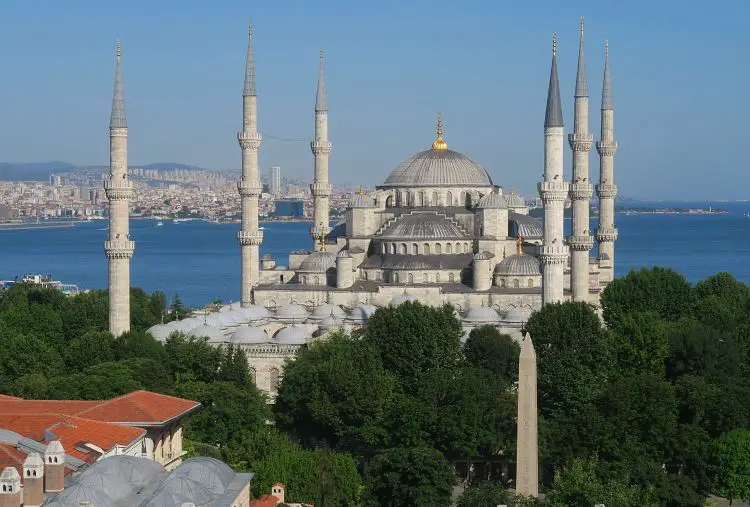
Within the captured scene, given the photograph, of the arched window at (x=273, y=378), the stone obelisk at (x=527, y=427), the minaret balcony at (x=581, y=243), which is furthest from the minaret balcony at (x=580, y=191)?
the stone obelisk at (x=527, y=427)

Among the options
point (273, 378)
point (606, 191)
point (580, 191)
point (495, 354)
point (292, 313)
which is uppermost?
point (606, 191)

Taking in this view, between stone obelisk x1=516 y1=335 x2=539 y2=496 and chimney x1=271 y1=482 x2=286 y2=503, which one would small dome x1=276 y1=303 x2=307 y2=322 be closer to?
chimney x1=271 y1=482 x2=286 y2=503

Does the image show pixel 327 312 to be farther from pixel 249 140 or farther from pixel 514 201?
pixel 514 201

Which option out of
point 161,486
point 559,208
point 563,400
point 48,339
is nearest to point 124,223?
point 48,339

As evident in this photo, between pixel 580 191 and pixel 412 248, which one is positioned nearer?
pixel 580 191

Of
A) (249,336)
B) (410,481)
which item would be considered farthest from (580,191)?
(410,481)

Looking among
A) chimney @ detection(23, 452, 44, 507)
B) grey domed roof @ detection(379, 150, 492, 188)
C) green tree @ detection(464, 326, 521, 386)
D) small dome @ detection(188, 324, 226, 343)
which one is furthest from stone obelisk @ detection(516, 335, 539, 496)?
grey domed roof @ detection(379, 150, 492, 188)

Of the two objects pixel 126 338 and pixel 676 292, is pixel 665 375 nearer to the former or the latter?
pixel 676 292
